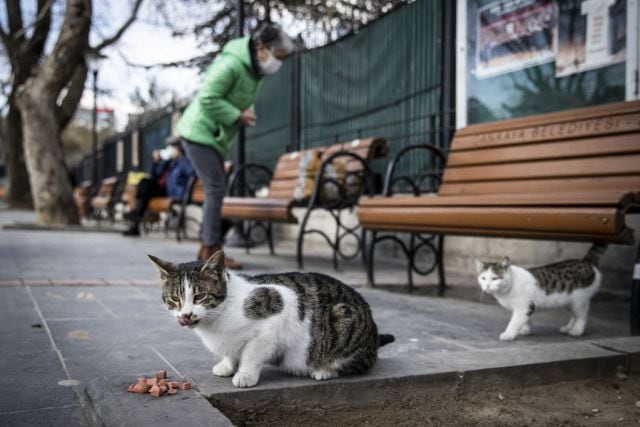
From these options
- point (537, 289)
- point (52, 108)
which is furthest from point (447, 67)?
point (52, 108)

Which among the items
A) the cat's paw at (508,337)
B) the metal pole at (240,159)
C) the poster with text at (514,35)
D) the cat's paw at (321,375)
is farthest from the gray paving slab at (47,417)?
the metal pole at (240,159)

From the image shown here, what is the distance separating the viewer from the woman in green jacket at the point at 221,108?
18.5 feet

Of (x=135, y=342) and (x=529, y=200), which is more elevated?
(x=529, y=200)

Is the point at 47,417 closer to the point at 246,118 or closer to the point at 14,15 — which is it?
the point at 246,118

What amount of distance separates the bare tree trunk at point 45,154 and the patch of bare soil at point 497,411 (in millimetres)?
11419

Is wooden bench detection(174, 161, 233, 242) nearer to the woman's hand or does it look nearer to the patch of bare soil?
the woman's hand

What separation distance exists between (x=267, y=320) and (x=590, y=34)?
437 centimetres

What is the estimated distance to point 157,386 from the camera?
2.13m

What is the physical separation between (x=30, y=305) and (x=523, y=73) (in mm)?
4738

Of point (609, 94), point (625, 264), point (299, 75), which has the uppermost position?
point (299, 75)

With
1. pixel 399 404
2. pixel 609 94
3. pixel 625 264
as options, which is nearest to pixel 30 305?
pixel 399 404

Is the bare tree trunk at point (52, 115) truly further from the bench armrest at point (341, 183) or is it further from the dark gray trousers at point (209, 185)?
the bench armrest at point (341, 183)

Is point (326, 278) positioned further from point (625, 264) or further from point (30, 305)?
point (625, 264)

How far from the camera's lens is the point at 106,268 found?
20.2 ft
